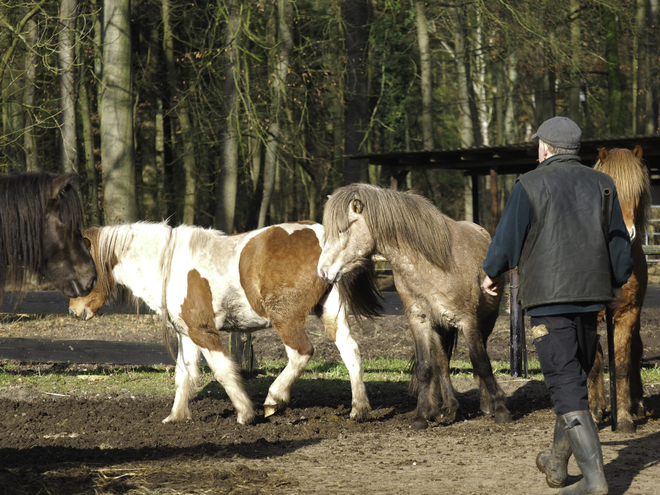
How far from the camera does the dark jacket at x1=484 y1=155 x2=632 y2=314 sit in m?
3.47

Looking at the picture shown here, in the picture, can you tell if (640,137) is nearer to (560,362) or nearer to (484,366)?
(484,366)

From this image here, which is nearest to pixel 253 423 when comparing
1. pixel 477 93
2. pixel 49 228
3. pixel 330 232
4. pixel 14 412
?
pixel 330 232

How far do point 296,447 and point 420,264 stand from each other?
5.46 ft

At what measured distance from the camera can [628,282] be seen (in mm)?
5039

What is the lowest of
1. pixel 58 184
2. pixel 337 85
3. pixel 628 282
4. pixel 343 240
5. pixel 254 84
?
pixel 628 282

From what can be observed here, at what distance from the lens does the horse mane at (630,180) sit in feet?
16.0

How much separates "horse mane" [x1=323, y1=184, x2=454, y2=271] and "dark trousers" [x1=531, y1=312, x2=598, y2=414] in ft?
6.17

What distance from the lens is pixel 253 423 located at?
5.59m

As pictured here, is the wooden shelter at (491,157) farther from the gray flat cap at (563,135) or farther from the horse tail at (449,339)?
the gray flat cap at (563,135)

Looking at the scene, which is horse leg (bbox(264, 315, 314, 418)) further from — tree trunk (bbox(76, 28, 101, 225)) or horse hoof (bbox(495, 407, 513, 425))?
tree trunk (bbox(76, 28, 101, 225))

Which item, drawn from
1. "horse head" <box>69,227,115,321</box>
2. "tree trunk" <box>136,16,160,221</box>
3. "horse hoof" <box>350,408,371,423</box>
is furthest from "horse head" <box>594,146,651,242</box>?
"tree trunk" <box>136,16,160,221</box>

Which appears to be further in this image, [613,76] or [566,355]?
[613,76]

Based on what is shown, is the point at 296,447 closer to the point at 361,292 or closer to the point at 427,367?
the point at 427,367

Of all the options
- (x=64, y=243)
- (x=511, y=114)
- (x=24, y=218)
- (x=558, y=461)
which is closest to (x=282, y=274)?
(x=64, y=243)
